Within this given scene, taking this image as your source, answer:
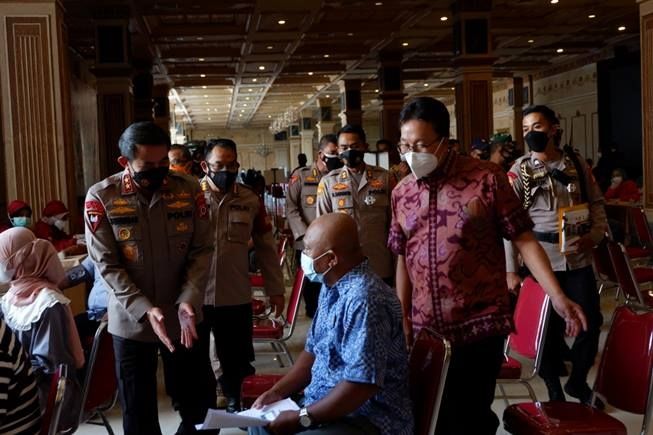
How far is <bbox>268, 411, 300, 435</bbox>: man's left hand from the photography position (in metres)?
2.23

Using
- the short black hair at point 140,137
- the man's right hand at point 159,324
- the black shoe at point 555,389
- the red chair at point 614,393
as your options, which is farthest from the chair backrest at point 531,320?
the short black hair at point 140,137

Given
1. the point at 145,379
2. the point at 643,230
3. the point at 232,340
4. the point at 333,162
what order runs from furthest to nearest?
the point at 643,230 < the point at 333,162 < the point at 232,340 < the point at 145,379

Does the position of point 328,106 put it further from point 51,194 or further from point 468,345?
point 468,345

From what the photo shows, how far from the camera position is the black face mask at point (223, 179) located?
12.9 feet

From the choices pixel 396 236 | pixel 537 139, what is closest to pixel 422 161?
pixel 396 236

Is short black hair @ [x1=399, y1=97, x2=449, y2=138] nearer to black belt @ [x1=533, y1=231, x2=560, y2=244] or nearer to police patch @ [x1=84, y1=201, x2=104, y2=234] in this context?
police patch @ [x1=84, y1=201, x2=104, y2=234]

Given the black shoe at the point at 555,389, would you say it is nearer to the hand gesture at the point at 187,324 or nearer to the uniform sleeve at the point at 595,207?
the uniform sleeve at the point at 595,207

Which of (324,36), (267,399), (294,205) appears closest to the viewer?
(267,399)

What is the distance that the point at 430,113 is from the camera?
261 centimetres

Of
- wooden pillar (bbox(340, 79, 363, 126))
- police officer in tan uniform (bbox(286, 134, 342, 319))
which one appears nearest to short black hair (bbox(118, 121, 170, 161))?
police officer in tan uniform (bbox(286, 134, 342, 319))

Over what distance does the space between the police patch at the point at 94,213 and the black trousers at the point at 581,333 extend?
2.31 metres

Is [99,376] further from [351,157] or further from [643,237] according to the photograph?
[643,237]

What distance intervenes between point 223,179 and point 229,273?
1.62 ft

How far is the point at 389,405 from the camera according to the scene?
7.50 feet
